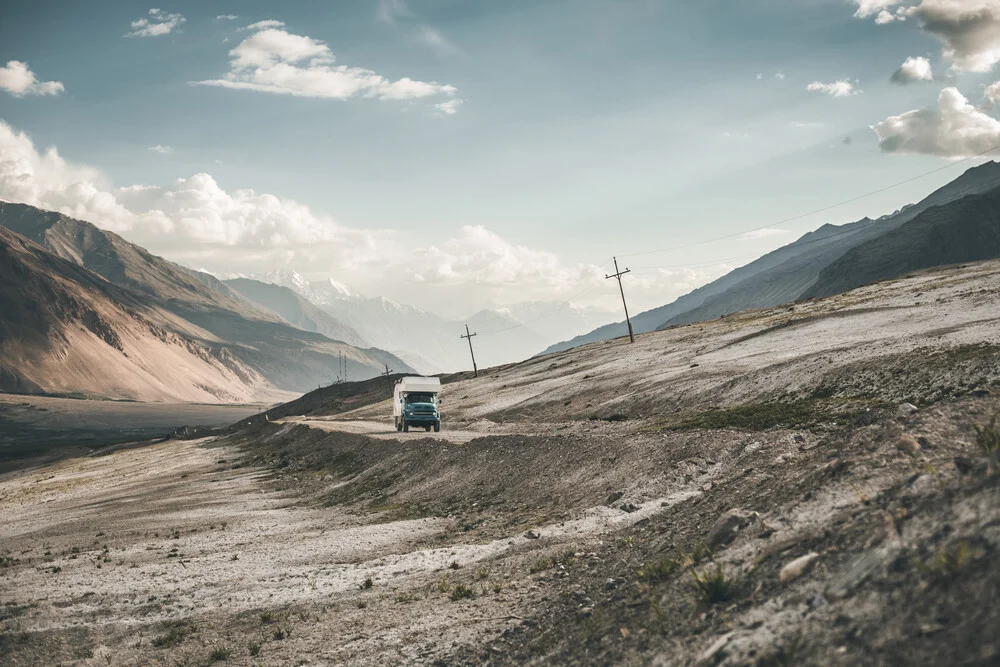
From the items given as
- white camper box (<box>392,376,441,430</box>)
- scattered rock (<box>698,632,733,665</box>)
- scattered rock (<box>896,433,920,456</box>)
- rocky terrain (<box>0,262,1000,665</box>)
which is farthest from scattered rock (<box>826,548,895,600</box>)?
white camper box (<box>392,376,441,430</box>)

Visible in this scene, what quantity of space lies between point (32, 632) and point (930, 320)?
5113 centimetres

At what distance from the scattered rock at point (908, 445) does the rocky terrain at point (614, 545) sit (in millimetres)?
33

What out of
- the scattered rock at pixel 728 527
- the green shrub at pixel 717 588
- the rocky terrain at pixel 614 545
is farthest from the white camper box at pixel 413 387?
the green shrub at pixel 717 588

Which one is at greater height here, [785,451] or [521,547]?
[785,451]

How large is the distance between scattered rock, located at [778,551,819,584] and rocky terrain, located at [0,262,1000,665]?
31 mm

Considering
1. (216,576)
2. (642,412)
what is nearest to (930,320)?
(642,412)

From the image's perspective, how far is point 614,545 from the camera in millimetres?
15219

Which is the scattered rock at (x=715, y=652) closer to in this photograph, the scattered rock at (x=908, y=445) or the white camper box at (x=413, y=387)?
the scattered rock at (x=908, y=445)

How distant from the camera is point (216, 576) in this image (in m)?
19.7

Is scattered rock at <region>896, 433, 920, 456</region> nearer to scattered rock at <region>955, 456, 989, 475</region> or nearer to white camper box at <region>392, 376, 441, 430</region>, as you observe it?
scattered rock at <region>955, 456, 989, 475</region>

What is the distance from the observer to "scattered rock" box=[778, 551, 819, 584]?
911 cm

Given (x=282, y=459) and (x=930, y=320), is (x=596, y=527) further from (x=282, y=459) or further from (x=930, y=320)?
(x=282, y=459)

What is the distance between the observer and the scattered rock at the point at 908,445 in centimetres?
1202

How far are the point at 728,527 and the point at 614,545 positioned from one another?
3.79 m
